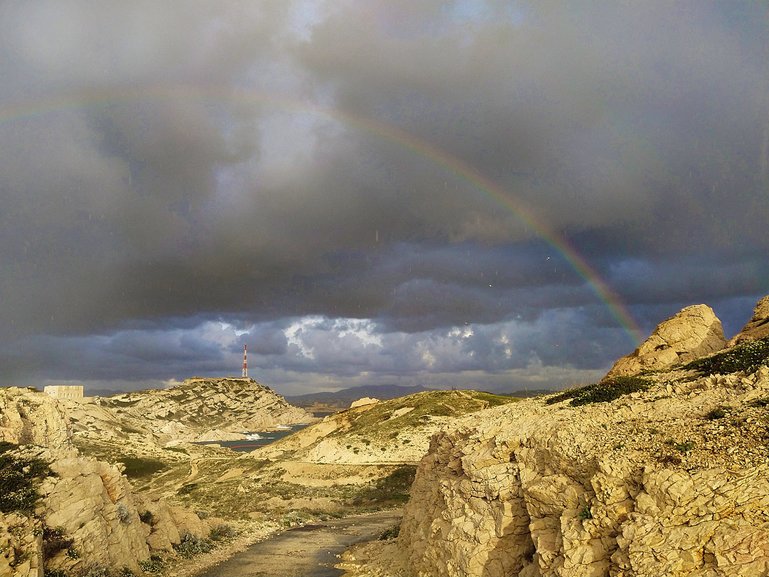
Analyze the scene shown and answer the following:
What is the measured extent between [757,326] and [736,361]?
13.3 m

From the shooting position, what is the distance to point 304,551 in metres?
36.8

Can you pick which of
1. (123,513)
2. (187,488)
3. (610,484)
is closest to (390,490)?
(187,488)

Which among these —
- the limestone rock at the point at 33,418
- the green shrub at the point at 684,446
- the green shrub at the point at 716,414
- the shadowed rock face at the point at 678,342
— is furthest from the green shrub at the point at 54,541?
the shadowed rock face at the point at 678,342

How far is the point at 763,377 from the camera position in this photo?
60.3 feet

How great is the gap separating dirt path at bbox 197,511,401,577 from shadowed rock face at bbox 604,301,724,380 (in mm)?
22696

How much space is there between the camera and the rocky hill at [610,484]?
1227 cm

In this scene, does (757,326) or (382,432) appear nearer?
(757,326)

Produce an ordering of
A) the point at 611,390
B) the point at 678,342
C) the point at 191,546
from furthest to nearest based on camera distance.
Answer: the point at 191,546 → the point at 678,342 → the point at 611,390

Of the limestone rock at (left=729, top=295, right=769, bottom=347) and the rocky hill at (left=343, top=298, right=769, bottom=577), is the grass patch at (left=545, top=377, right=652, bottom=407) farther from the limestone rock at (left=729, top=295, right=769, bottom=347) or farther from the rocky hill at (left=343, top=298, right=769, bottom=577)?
the limestone rock at (left=729, top=295, right=769, bottom=347)

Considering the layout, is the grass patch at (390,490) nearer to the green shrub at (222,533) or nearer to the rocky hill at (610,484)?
the green shrub at (222,533)

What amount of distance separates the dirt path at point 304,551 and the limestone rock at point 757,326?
28.5 meters

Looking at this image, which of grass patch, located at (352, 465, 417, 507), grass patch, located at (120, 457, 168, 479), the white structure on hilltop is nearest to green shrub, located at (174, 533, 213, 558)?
grass patch, located at (352, 465, 417, 507)

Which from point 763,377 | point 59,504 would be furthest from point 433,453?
point 59,504

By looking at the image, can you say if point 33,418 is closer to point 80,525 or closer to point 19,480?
point 19,480
